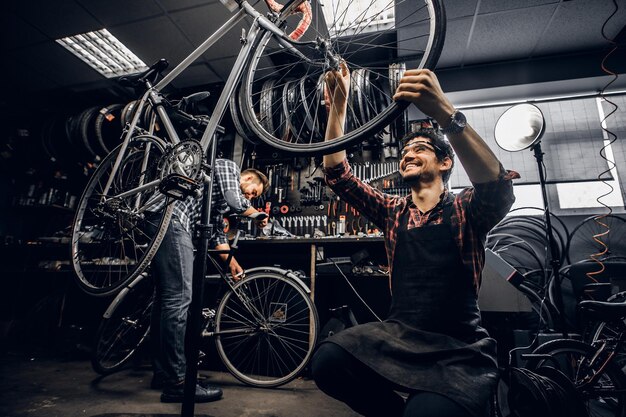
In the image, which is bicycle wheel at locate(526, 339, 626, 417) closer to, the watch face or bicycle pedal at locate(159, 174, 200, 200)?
the watch face

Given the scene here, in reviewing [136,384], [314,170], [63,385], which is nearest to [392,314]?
[136,384]

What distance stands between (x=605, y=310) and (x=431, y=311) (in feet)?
4.08

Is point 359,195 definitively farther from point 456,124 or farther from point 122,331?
point 122,331

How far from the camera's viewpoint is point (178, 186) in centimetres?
126

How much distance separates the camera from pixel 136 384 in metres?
2.01

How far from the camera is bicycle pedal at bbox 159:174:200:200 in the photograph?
1247 mm

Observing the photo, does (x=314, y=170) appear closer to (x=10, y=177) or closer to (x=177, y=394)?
(x=177, y=394)

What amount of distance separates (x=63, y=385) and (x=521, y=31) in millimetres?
4935

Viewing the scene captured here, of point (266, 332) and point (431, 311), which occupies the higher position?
point (431, 311)

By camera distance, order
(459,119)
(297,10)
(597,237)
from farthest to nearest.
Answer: (597,237)
(297,10)
(459,119)

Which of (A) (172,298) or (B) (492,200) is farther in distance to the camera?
(A) (172,298)

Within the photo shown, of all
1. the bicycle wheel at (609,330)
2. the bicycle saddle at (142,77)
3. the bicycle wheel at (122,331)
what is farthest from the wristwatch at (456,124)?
the bicycle wheel at (122,331)

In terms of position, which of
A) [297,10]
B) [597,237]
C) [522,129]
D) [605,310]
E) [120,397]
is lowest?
[120,397]

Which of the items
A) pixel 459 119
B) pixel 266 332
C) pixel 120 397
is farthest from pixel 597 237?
pixel 120 397
